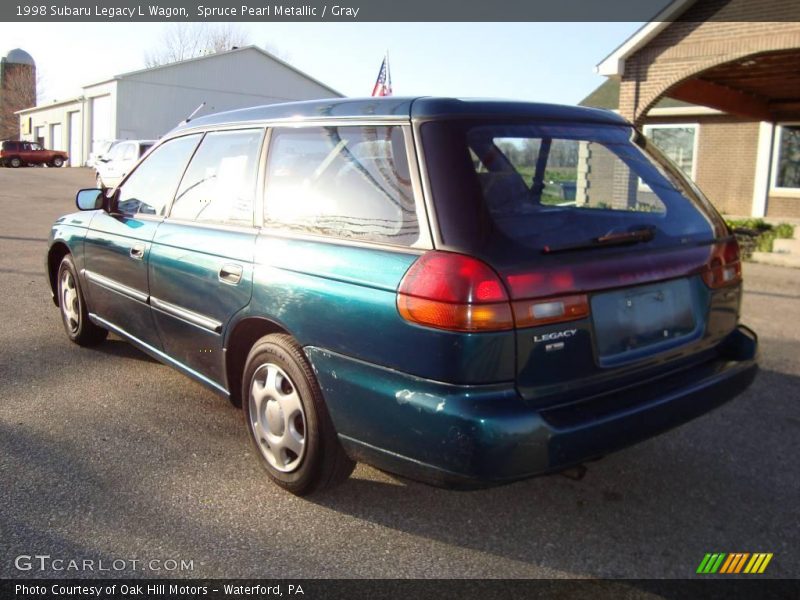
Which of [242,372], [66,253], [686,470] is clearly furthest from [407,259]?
[66,253]

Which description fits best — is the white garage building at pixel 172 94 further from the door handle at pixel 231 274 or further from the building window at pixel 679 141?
the door handle at pixel 231 274

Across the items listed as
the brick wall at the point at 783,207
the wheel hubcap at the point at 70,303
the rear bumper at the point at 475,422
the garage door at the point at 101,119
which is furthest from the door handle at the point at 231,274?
the garage door at the point at 101,119

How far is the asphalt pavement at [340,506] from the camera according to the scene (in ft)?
9.44

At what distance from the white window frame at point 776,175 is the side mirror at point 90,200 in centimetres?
1666

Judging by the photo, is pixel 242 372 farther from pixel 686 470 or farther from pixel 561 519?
pixel 686 470

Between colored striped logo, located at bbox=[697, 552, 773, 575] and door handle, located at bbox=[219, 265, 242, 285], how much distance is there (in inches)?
91.4

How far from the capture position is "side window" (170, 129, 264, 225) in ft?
12.2

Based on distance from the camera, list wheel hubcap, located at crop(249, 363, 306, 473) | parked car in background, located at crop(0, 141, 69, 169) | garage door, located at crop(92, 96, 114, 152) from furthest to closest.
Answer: parked car in background, located at crop(0, 141, 69, 169)
garage door, located at crop(92, 96, 114, 152)
wheel hubcap, located at crop(249, 363, 306, 473)

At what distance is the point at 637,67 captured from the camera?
502 inches

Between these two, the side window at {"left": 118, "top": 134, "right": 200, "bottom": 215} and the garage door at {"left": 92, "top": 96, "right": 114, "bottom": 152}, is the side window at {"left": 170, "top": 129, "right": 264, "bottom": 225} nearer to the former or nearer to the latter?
the side window at {"left": 118, "top": 134, "right": 200, "bottom": 215}

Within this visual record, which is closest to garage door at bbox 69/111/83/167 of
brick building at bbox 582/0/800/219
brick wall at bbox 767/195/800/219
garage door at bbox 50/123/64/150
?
garage door at bbox 50/123/64/150

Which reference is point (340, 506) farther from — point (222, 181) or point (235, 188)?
point (222, 181)

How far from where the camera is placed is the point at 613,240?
114 inches

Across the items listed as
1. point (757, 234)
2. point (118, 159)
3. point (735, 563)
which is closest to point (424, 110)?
point (735, 563)
